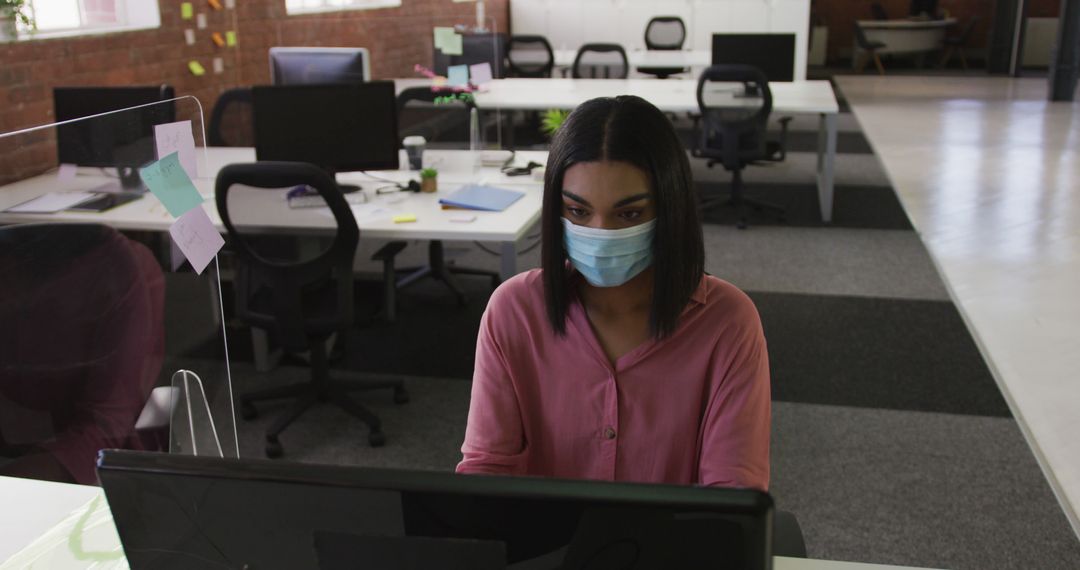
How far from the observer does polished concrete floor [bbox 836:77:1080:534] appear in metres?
3.49

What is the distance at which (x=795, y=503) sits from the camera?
114 inches

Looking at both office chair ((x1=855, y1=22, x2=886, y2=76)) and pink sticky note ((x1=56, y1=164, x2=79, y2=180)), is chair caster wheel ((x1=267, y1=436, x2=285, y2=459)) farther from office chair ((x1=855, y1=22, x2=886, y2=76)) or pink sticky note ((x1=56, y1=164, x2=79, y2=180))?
office chair ((x1=855, y1=22, x2=886, y2=76))

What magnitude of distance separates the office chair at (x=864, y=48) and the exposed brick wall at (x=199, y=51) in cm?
715

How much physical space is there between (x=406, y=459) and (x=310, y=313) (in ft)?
1.93

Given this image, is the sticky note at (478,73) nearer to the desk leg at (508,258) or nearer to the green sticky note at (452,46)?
the green sticky note at (452,46)

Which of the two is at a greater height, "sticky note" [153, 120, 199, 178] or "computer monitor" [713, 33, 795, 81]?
"sticky note" [153, 120, 199, 178]

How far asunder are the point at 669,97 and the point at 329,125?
3239 mm

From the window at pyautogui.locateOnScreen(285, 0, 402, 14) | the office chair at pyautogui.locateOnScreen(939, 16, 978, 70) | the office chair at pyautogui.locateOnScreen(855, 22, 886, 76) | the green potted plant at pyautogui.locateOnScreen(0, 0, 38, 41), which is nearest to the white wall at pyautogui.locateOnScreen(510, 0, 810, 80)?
the office chair at pyautogui.locateOnScreen(855, 22, 886, 76)

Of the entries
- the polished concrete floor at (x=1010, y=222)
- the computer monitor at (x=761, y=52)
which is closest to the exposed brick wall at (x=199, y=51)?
the computer monitor at (x=761, y=52)

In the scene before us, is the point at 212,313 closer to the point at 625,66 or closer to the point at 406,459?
the point at 406,459

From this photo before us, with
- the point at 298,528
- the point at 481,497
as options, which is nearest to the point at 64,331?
the point at 298,528

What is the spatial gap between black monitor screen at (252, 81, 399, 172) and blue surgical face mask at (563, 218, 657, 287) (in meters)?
2.52

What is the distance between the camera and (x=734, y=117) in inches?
229

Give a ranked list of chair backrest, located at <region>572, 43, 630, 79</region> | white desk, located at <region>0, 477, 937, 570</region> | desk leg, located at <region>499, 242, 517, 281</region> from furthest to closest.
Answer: chair backrest, located at <region>572, 43, 630, 79</region>, desk leg, located at <region>499, 242, 517, 281</region>, white desk, located at <region>0, 477, 937, 570</region>
